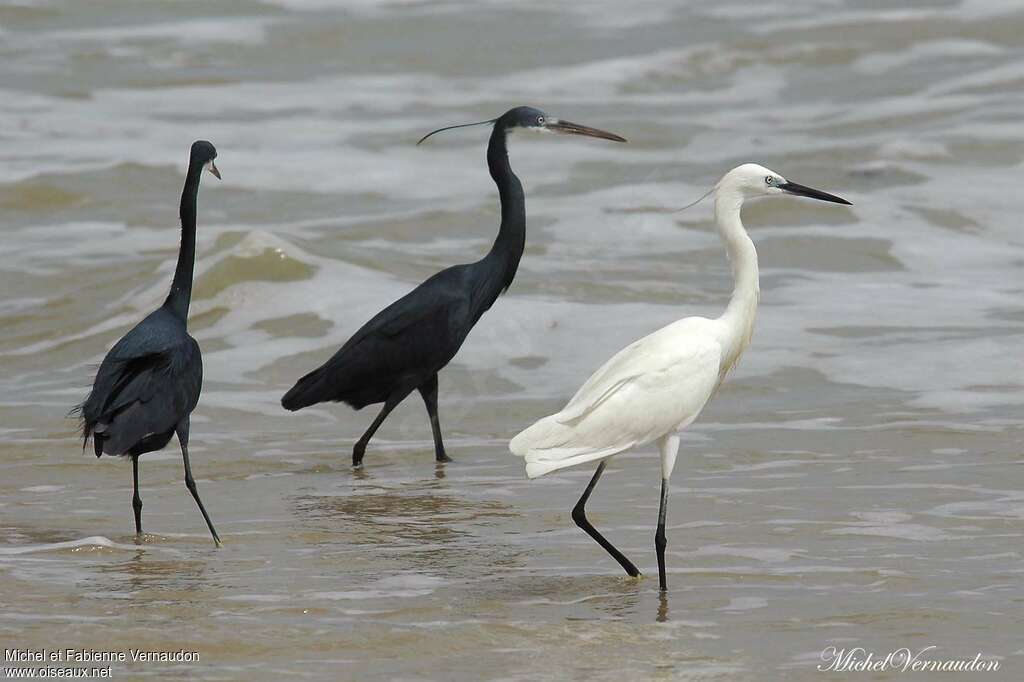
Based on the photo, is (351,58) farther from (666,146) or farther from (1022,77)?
(1022,77)

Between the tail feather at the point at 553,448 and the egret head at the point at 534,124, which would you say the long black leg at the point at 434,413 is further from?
the tail feather at the point at 553,448

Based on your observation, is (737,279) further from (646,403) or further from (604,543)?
(604,543)

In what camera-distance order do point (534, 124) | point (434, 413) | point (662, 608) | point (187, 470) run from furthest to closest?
point (534, 124) < point (434, 413) < point (187, 470) < point (662, 608)

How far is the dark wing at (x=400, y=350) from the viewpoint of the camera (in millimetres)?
7984

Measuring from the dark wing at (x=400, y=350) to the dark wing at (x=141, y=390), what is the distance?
5.57 ft

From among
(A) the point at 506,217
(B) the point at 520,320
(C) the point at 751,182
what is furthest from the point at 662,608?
(B) the point at 520,320

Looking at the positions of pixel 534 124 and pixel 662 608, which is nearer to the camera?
pixel 662 608

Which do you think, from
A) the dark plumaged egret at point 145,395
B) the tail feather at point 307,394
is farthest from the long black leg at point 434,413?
the dark plumaged egret at point 145,395

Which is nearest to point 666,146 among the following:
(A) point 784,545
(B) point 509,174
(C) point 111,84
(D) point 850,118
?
(D) point 850,118

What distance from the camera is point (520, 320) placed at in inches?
420

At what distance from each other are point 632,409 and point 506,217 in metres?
3.05

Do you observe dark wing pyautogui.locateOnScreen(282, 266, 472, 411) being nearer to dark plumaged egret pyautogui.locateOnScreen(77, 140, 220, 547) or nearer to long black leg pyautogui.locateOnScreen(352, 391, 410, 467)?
long black leg pyautogui.locateOnScreen(352, 391, 410, 467)

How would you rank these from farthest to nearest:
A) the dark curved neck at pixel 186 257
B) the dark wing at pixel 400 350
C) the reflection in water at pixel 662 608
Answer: the dark wing at pixel 400 350 < the dark curved neck at pixel 186 257 < the reflection in water at pixel 662 608

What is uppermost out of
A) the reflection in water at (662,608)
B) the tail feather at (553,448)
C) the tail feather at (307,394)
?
the tail feather at (553,448)
